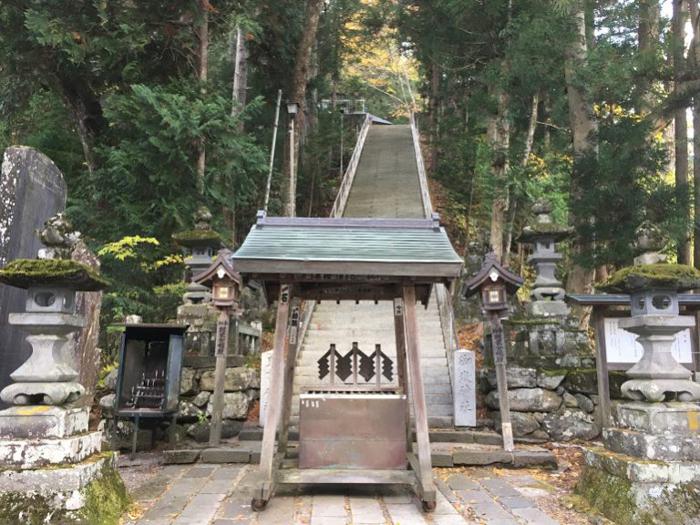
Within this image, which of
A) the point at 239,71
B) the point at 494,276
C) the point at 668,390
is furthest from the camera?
the point at 239,71

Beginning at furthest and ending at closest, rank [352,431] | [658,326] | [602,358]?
[602,358]
[352,431]
[658,326]

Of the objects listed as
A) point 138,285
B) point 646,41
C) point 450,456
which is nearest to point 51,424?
point 450,456

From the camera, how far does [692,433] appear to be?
4215 mm

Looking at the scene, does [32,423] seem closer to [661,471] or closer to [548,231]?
[661,471]

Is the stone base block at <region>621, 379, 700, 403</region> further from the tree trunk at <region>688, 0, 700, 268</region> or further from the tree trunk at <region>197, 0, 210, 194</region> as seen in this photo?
the tree trunk at <region>197, 0, 210, 194</region>

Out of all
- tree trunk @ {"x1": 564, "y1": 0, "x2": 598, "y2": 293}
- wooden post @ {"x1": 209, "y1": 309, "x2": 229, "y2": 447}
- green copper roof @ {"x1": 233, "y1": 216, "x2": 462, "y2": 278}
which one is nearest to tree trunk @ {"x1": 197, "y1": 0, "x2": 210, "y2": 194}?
wooden post @ {"x1": 209, "y1": 309, "x2": 229, "y2": 447}

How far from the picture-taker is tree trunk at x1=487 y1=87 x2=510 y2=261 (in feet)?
34.9

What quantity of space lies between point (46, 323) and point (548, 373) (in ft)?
20.8

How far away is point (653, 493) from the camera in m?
4.07

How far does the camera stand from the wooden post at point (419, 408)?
447cm

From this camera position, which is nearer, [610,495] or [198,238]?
[610,495]

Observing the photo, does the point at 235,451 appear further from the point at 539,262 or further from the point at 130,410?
the point at 539,262

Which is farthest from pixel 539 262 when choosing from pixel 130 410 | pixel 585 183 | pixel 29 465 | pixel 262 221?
pixel 29 465

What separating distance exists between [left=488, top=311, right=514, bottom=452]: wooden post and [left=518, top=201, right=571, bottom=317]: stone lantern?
123 centimetres
